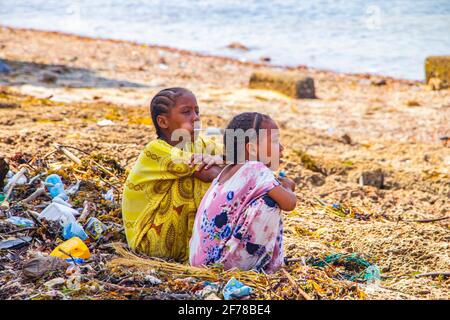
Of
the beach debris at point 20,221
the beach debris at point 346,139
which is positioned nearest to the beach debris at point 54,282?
the beach debris at point 20,221

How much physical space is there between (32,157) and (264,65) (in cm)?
984

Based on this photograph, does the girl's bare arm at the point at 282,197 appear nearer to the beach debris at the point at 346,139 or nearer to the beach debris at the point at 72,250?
the beach debris at the point at 72,250

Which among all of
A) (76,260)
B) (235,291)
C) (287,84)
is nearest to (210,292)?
(235,291)

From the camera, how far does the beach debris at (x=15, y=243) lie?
141 inches

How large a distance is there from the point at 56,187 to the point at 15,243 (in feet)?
2.66

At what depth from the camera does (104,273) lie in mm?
3217

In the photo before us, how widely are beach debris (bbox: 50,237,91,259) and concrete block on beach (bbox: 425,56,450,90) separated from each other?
315 inches

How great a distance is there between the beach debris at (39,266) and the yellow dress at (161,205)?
0.58 meters

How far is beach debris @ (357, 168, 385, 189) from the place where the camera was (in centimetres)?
595

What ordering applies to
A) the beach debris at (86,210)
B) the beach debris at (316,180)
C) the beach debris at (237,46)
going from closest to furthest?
the beach debris at (86,210), the beach debris at (316,180), the beach debris at (237,46)

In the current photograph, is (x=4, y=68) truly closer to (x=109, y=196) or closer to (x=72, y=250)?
(x=109, y=196)
